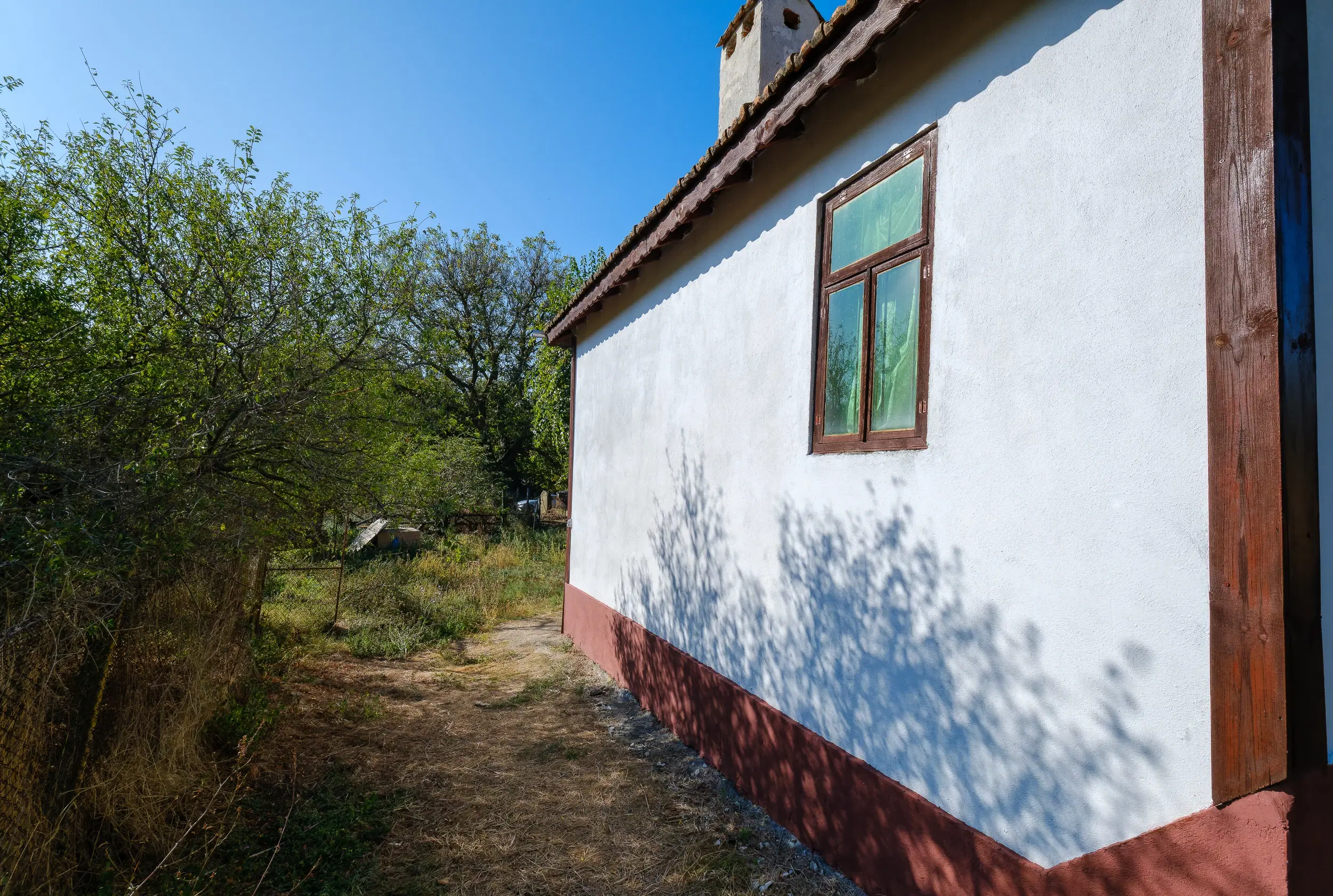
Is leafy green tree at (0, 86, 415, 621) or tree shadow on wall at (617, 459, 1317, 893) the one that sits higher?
leafy green tree at (0, 86, 415, 621)

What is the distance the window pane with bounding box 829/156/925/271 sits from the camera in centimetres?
344

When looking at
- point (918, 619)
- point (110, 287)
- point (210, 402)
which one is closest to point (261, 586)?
point (210, 402)

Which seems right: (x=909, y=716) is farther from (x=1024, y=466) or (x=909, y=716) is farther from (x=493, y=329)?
(x=493, y=329)

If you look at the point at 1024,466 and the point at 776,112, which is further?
the point at 776,112

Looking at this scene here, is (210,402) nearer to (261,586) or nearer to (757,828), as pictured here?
(261,586)

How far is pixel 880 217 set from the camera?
367 centimetres

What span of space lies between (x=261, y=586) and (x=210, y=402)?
2.17m

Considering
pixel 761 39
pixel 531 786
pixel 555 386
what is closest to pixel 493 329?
pixel 555 386

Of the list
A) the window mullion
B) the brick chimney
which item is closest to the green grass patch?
the window mullion

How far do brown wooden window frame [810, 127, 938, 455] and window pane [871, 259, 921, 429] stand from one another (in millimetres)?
29

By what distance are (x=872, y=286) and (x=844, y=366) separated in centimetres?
46

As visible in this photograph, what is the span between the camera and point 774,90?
411 centimetres

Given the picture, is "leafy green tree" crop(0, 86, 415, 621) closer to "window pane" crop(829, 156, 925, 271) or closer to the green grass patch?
the green grass patch

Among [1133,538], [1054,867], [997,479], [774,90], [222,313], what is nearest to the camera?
[1133,538]
